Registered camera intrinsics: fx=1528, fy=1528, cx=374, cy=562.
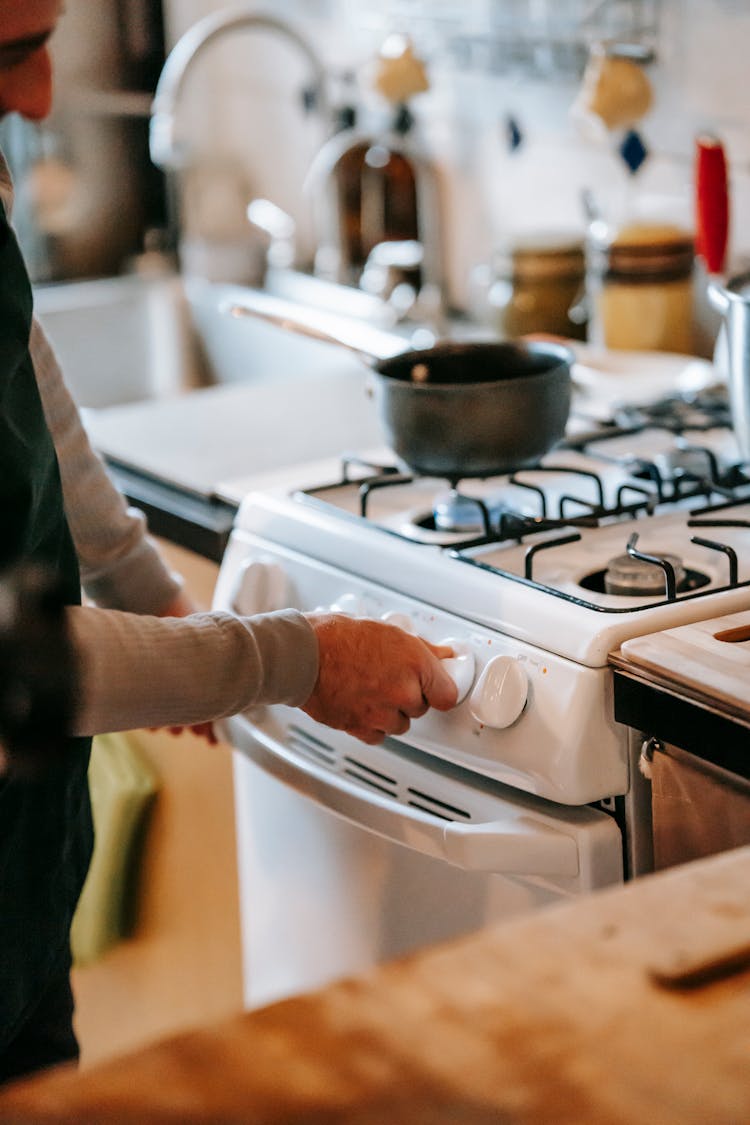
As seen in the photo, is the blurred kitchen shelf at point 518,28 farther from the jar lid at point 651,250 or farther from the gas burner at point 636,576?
the gas burner at point 636,576

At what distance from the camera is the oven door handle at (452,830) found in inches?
43.7

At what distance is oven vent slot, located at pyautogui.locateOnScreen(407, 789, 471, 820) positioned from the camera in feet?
3.99

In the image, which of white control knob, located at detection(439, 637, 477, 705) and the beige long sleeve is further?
white control knob, located at detection(439, 637, 477, 705)

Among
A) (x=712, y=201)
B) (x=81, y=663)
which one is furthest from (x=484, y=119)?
(x=81, y=663)

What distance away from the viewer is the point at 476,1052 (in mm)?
509

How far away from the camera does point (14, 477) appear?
1.00 m

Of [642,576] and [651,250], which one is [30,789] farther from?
[651,250]

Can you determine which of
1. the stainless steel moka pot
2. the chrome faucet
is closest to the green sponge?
the stainless steel moka pot

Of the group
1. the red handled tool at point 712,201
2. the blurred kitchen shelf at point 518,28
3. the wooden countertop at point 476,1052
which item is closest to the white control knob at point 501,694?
the wooden countertop at point 476,1052

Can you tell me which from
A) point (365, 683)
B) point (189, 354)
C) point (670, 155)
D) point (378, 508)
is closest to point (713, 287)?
point (378, 508)

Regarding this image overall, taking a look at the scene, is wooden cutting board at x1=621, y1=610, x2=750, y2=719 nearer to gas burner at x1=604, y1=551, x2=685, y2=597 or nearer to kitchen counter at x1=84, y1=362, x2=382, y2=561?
gas burner at x1=604, y1=551, x2=685, y2=597

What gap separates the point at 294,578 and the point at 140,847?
2.19 feet

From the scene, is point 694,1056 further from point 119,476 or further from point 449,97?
point 449,97

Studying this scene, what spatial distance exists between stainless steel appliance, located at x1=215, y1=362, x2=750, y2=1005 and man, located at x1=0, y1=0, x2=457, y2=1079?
Answer: 0.25 feet
